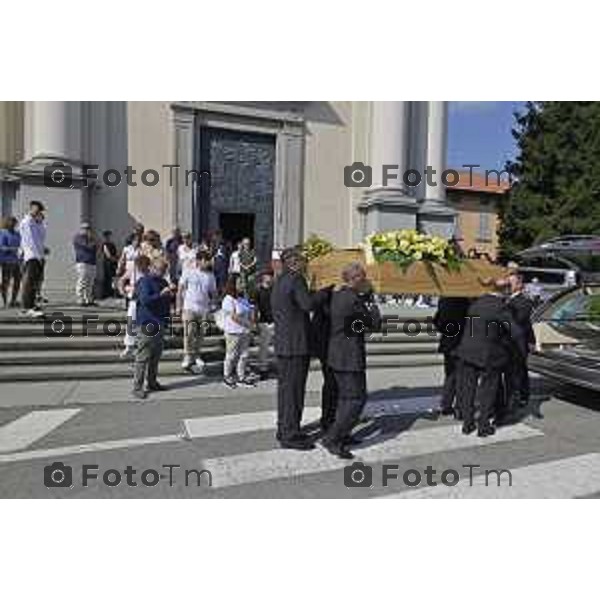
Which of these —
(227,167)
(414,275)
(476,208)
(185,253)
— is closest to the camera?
(414,275)

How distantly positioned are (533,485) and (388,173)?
12073mm

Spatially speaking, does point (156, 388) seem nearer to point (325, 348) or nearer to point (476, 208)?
point (325, 348)

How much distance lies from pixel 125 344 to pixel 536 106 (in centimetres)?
2348

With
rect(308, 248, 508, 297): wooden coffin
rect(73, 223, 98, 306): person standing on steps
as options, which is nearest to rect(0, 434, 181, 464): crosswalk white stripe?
rect(308, 248, 508, 297): wooden coffin

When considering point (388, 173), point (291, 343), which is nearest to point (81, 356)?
point (291, 343)

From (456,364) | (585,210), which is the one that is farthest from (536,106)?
(456,364)

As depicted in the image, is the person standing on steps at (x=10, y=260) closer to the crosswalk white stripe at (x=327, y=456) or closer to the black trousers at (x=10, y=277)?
the black trousers at (x=10, y=277)

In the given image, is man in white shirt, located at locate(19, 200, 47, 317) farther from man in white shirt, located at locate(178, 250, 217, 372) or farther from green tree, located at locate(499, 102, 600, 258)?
green tree, located at locate(499, 102, 600, 258)

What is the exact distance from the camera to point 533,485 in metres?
5.12

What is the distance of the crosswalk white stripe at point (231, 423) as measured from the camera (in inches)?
250

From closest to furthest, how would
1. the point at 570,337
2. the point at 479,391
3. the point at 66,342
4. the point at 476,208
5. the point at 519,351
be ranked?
the point at 479,391, the point at 519,351, the point at 570,337, the point at 66,342, the point at 476,208

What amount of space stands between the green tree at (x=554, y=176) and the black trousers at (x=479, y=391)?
20.8 meters

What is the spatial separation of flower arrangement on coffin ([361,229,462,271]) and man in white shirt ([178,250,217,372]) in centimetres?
306

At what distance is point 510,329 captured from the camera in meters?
6.80
